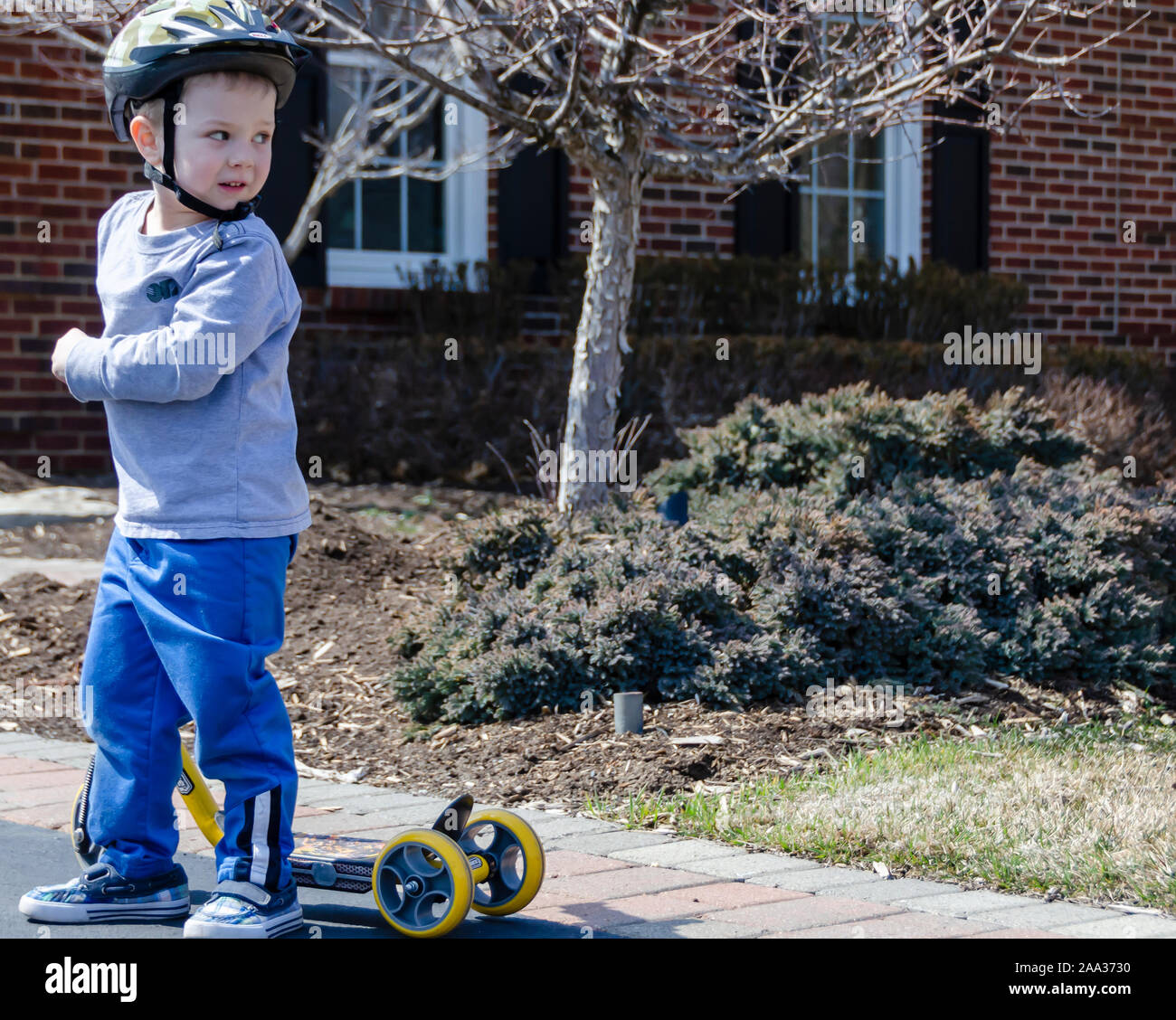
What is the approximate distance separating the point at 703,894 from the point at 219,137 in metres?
1.84

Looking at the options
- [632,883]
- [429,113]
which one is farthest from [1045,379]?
[632,883]

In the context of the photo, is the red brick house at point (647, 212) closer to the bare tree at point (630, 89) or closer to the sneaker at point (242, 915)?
the bare tree at point (630, 89)

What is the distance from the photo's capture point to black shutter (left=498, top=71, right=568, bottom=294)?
407 inches

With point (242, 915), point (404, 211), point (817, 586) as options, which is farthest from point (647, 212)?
point (242, 915)

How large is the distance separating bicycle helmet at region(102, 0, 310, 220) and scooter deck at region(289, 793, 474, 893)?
1.26 m

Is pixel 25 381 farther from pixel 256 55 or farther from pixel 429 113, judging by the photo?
pixel 256 55

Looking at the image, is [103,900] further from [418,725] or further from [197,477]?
[418,725]

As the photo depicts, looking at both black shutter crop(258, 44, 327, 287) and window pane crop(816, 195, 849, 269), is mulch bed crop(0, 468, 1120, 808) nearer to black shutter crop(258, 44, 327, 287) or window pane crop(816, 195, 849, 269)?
black shutter crop(258, 44, 327, 287)

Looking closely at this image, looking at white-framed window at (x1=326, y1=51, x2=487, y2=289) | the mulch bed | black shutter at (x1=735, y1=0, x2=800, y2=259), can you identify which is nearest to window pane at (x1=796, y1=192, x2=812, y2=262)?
black shutter at (x1=735, y1=0, x2=800, y2=259)

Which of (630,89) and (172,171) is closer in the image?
(172,171)

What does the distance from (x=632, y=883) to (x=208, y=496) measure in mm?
1265

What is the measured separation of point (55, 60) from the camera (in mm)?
9180

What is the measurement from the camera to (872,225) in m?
12.2

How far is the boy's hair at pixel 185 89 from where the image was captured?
2973 mm
